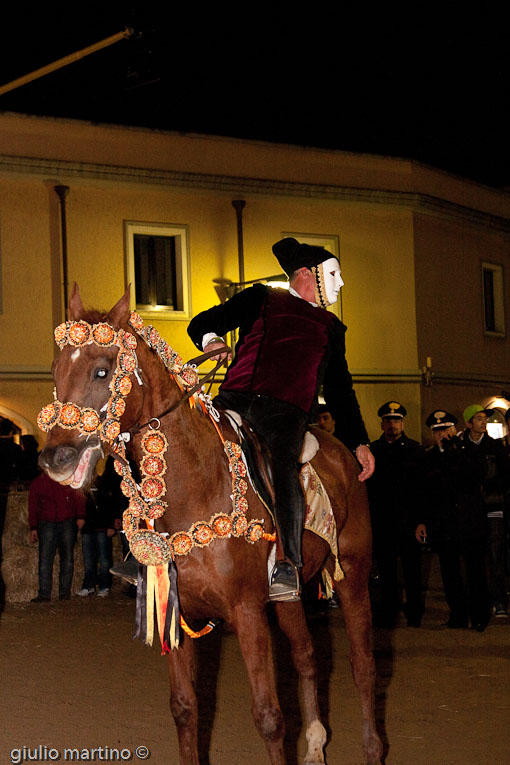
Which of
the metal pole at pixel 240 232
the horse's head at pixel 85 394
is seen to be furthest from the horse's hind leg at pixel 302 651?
the metal pole at pixel 240 232

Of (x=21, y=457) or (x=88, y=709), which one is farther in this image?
(x=21, y=457)

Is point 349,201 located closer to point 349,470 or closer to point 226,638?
point 226,638

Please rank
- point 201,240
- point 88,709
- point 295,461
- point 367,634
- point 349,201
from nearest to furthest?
point 295,461, point 367,634, point 88,709, point 201,240, point 349,201

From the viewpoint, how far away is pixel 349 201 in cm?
3045

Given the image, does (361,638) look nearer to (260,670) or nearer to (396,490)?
(260,670)

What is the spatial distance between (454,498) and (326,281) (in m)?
6.51

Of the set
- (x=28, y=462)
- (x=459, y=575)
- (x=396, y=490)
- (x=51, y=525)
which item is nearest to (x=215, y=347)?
(x=459, y=575)

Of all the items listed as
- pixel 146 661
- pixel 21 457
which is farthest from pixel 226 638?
pixel 21 457

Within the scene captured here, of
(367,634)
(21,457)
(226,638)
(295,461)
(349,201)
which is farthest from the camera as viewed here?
(349,201)

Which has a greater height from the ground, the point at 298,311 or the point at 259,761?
the point at 298,311

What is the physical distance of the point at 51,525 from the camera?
16000 mm

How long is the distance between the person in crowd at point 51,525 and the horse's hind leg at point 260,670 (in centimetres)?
1027

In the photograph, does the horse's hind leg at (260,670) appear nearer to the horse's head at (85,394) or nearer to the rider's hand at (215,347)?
the horse's head at (85,394)

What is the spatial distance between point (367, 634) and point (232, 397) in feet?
6.53
